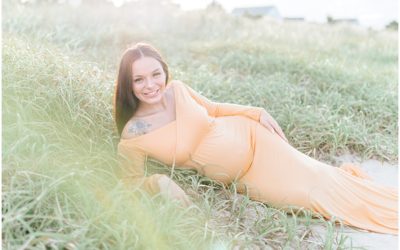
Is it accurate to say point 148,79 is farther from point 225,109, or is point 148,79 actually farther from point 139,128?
point 225,109

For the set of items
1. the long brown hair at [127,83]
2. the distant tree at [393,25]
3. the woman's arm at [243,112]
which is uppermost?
the long brown hair at [127,83]

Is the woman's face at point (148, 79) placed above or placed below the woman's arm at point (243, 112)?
above

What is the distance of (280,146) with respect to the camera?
3121mm

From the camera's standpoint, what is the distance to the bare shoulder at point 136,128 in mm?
2936

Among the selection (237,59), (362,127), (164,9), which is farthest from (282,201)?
(164,9)

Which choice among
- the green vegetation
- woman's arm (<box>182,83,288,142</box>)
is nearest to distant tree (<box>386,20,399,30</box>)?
the green vegetation

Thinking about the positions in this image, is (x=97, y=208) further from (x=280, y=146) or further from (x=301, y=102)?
(x=301, y=102)

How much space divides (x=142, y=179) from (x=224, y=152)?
523 mm

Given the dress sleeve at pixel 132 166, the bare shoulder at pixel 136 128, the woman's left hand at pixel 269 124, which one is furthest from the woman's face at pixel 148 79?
the woman's left hand at pixel 269 124

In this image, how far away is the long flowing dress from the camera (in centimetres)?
294

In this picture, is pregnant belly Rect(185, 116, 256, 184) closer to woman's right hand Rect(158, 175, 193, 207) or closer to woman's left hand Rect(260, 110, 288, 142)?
woman's left hand Rect(260, 110, 288, 142)

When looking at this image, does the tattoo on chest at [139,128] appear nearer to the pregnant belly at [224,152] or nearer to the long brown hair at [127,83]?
the long brown hair at [127,83]

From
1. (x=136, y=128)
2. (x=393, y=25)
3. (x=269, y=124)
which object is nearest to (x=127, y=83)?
(x=136, y=128)

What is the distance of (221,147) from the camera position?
300 cm
